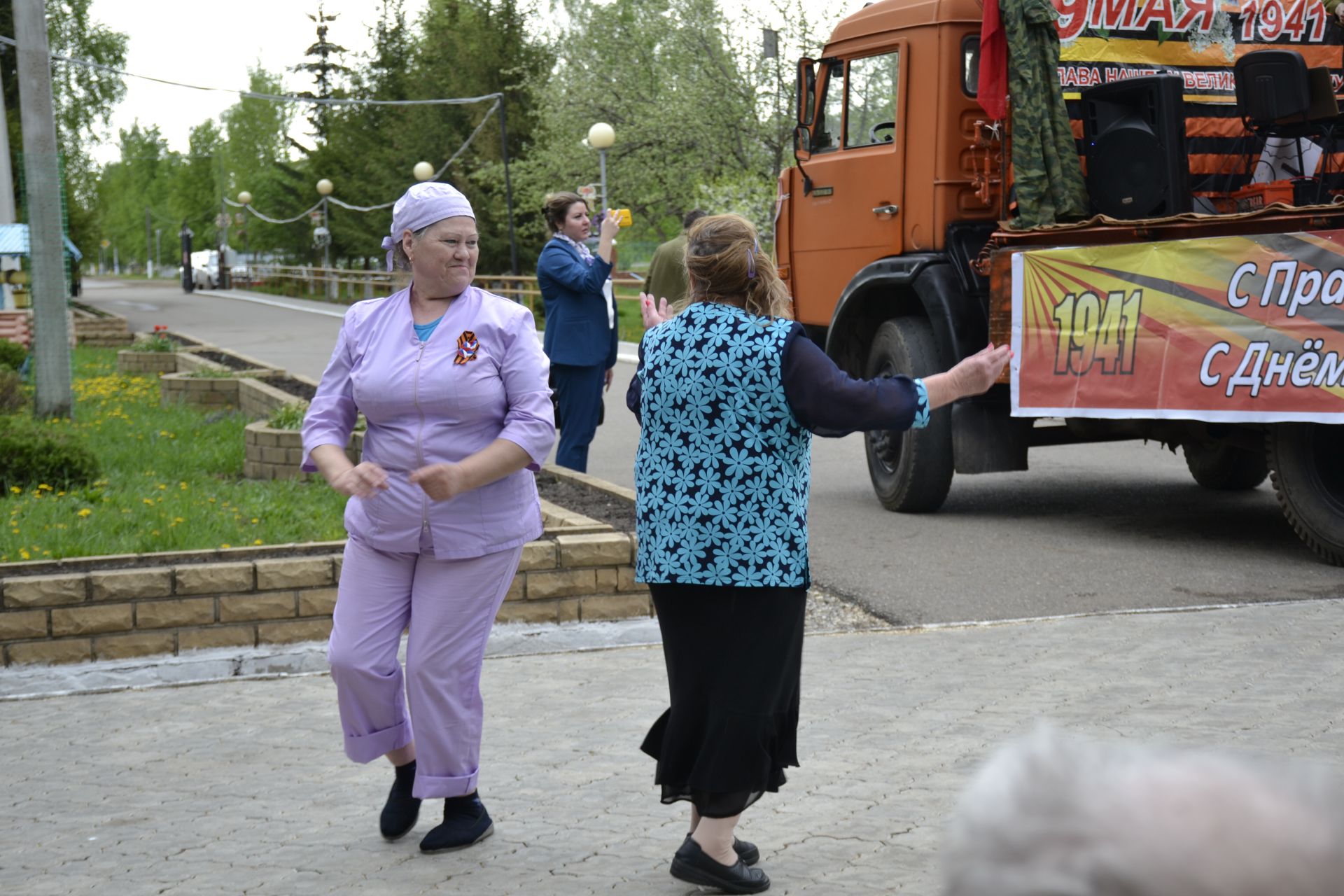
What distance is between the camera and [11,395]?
13445 millimetres

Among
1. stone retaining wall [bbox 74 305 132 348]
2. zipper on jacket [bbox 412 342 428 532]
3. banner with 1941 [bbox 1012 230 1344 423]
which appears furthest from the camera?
stone retaining wall [bbox 74 305 132 348]

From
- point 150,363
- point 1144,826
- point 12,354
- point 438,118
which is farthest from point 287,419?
point 438,118

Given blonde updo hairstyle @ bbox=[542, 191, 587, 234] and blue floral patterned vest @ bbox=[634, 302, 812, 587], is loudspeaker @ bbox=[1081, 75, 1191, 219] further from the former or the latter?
blue floral patterned vest @ bbox=[634, 302, 812, 587]

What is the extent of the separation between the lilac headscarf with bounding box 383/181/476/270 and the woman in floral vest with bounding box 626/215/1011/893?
66 centimetres

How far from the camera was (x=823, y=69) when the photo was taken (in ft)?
34.6

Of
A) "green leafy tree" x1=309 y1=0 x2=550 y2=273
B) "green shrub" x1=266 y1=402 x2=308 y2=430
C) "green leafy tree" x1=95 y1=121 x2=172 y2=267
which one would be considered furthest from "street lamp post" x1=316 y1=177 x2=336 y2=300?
"green leafy tree" x1=95 y1=121 x2=172 y2=267

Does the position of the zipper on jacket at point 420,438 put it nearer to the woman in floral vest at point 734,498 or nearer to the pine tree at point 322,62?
the woman in floral vest at point 734,498

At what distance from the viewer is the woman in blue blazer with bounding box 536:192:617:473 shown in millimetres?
8633

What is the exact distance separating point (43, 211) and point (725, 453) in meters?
11.0

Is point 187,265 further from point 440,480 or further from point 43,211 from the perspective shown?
point 440,480

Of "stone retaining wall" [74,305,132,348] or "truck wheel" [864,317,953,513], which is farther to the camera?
"stone retaining wall" [74,305,132,348]

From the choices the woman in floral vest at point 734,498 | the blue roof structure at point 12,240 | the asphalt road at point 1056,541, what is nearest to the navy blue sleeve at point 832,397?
the woman in floral vest at point 734,498

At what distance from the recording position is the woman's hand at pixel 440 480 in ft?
12.9

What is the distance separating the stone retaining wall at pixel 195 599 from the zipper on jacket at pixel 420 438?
84.3 inches
